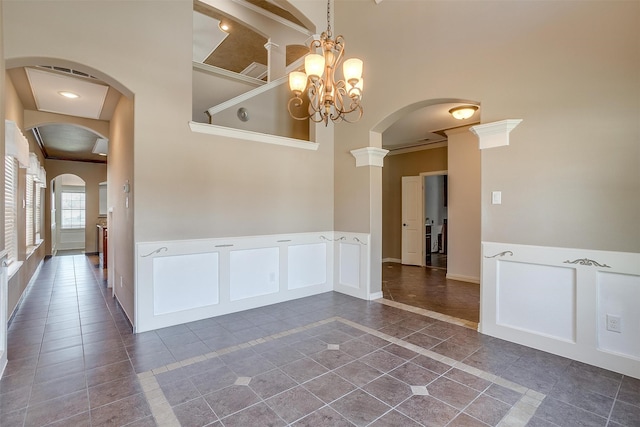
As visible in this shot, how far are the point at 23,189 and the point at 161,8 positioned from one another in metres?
3.83

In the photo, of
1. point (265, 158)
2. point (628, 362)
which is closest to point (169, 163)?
point (265, 158)

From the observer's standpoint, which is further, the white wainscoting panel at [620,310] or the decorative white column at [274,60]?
the decorative white column at [274,60]

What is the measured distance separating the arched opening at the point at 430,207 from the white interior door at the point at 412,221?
0.02 metres

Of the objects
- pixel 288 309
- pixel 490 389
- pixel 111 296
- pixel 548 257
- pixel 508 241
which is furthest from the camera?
pixel 111 296

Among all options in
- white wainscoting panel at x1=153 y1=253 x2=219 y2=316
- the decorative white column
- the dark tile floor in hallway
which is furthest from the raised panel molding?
the decorative white column

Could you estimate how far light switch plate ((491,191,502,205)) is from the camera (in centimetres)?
314

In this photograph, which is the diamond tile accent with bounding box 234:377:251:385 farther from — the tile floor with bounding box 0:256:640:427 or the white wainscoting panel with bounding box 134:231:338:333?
the white wainscoting panel with bounding box 134:231:338:333

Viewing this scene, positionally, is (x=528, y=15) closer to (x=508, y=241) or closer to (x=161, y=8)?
(x=508, y=241)

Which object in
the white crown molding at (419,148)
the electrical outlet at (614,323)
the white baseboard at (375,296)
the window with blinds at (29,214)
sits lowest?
the white baseboard at (375,296)

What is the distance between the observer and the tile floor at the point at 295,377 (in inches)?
76.4

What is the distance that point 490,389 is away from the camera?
2.23m

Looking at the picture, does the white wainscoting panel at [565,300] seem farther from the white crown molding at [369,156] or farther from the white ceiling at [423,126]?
the white ceiling at [423,126]

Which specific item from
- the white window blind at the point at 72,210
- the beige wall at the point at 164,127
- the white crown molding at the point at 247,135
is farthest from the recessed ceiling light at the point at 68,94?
the white window blind at the point at 72,210

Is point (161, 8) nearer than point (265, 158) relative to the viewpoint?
Yes
